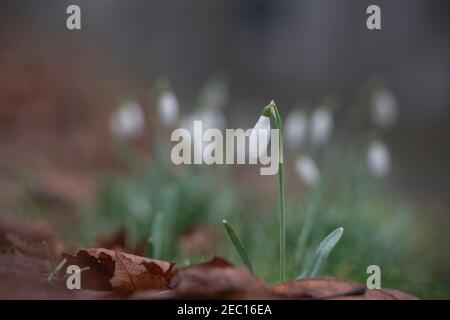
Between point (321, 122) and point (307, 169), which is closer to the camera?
point (307, 169)

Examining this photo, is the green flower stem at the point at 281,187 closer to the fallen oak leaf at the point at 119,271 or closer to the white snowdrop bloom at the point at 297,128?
the fallen oak leaf at the point at 119,271

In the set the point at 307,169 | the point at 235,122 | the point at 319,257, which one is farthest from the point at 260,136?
the point at 235,122

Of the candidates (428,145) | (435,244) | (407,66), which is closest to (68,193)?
(435,244)

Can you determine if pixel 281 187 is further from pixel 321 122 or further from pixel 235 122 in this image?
pixel 235 122

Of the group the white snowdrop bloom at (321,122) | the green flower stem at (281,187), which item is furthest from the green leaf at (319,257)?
the white snowdrop bloom at (321,122)

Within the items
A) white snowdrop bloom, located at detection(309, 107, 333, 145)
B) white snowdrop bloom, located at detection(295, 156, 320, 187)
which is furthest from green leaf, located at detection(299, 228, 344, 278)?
white snowdrop bloom, located at detection(309, 107, 333, 145)

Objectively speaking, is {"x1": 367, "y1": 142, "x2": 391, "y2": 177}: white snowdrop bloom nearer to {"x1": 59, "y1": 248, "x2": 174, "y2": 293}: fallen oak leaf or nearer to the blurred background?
the blurred background
